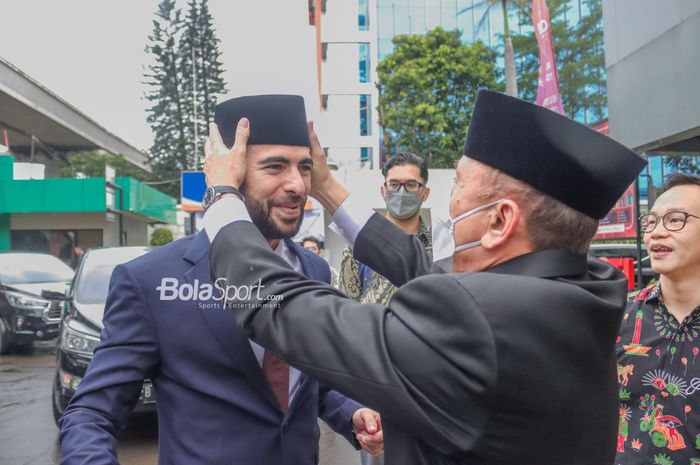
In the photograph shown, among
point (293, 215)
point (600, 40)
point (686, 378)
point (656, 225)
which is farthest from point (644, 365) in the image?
point (600, 40)

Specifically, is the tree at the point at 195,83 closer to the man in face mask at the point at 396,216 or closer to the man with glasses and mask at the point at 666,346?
the man in face mask at the point at 396,216

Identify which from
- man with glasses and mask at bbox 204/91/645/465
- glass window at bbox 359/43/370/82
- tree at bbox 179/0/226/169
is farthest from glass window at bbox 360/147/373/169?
man with glasses and mask at bbox 204/91/645/465

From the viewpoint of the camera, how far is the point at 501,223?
1.55m

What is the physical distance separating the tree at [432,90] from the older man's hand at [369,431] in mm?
29649

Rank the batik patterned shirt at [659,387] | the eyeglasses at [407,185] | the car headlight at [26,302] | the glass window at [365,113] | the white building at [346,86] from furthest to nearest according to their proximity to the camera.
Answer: the glass window at [365,113] → the white building at [346,86] → the car headlight at [26,302] → the eyeglasses at [407,185] → the batik patterned shirt at [659,387]

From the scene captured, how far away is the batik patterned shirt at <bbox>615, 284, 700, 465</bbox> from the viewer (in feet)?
8.05

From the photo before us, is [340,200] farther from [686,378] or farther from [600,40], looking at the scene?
[600,40]

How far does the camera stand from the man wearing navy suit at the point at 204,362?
1.87 metres

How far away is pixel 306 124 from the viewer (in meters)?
2.17

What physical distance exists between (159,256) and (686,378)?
79.8 inches

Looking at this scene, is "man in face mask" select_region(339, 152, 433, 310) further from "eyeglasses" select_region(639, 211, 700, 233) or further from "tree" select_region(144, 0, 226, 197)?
"tree" select_region(144, 0, 226, 197)

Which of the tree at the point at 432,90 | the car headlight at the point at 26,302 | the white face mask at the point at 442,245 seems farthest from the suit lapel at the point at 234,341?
the tree at the point at 432,90

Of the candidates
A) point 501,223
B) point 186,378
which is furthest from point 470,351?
point 186,378

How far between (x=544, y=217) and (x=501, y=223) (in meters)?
0.10
